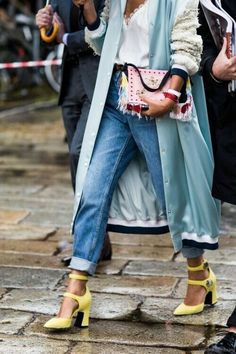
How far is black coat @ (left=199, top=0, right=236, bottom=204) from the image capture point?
12.2ft

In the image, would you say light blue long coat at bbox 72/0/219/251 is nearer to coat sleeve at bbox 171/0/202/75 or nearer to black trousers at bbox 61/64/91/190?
coat sleeve at bbox 171/0/202/75

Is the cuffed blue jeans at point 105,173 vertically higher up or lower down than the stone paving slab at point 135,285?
higher up

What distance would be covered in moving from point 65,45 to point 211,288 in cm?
154

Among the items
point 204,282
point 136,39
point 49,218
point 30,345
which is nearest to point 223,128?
point 136,39

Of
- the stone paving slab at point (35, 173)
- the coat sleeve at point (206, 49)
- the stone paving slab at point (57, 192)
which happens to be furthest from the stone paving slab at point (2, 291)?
the stone paving slab at point (35, 173)

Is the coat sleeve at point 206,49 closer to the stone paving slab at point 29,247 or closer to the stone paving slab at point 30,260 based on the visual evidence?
the stone paving slab at point 30,260

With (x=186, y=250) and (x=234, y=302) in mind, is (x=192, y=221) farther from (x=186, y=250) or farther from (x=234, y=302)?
(x=234, y=302)

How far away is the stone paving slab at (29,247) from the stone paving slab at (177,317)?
1.23m

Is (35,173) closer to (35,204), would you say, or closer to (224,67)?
(35,204)

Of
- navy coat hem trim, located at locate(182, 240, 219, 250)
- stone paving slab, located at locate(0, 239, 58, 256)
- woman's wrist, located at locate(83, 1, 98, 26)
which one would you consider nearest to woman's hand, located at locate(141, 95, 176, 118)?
woman's wrist, located at locate(83, 1, 98, 26)

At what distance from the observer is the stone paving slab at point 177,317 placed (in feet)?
13.9

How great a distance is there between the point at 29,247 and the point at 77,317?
5.40 feet

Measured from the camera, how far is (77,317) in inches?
163

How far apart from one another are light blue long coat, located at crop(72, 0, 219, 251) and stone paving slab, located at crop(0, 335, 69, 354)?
599mm
